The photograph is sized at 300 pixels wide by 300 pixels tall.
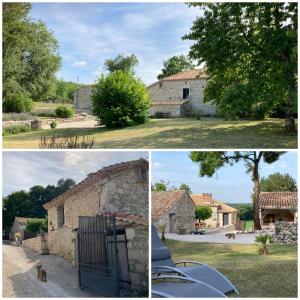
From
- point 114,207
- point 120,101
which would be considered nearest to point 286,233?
point 114,207

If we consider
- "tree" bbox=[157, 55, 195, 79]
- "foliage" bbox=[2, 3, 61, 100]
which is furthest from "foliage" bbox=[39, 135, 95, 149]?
"tree" bbox=[157, 55, 195, 79]

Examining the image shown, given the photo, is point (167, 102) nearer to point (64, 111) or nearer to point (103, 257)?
point (64, 111)

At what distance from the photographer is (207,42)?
602cm

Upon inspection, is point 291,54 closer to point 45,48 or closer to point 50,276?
point 45,48

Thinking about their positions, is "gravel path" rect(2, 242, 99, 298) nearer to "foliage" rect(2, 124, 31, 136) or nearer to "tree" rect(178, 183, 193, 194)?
"tree" rect(178, 183, 193, 194)

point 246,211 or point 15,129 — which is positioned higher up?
point 15,129

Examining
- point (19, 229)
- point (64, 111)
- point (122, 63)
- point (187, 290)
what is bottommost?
point (187, 290)

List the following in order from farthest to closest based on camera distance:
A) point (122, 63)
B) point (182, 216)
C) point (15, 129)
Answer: point (15, 129) → point (122, 63) → point (182, 216)

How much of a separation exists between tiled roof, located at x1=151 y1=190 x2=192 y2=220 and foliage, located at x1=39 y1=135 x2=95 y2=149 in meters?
1.25

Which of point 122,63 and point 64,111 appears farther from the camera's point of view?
point 64,111

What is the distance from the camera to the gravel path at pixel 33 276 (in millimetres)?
3976

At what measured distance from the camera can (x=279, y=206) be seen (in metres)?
4.18

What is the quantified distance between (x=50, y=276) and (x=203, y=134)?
3.30 m

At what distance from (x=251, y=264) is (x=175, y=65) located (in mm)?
2772
